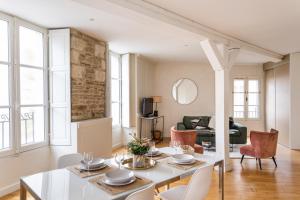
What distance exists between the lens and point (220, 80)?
13.6ft

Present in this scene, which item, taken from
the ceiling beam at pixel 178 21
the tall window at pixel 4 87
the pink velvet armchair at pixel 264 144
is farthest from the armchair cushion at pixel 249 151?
the tall window at pixel 4 87

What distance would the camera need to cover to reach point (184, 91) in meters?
7.73

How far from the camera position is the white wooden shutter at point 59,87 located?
3.85m

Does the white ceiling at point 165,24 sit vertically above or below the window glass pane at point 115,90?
above

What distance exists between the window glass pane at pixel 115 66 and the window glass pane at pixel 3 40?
279 centimetres

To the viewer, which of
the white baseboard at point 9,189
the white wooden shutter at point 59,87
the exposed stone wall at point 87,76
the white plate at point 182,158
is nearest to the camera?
the white plate at point 182,158

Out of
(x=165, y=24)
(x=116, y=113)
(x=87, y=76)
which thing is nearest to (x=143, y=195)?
(x=165, y=24)

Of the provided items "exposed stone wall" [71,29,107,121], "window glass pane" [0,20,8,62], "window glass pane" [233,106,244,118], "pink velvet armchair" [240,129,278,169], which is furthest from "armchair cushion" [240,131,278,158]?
"window glass pane" [0,20,8,62]

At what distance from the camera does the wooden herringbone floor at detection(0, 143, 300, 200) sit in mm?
3115

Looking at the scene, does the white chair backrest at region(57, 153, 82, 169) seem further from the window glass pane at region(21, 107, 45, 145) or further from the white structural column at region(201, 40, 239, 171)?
the white structural column at region(201, 40, 239, 171)

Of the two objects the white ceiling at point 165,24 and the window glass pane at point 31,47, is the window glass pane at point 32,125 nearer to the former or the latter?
the window glass pane at point 31,47

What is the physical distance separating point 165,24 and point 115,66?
3.15 m

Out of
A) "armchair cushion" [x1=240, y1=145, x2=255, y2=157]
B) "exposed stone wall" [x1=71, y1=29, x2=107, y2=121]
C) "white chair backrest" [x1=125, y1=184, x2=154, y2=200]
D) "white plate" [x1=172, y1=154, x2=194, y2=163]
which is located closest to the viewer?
"white chair backrest" [x1=125, y1=184, x2=154, y2=200]

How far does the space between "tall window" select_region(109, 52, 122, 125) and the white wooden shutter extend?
6.61 feet
